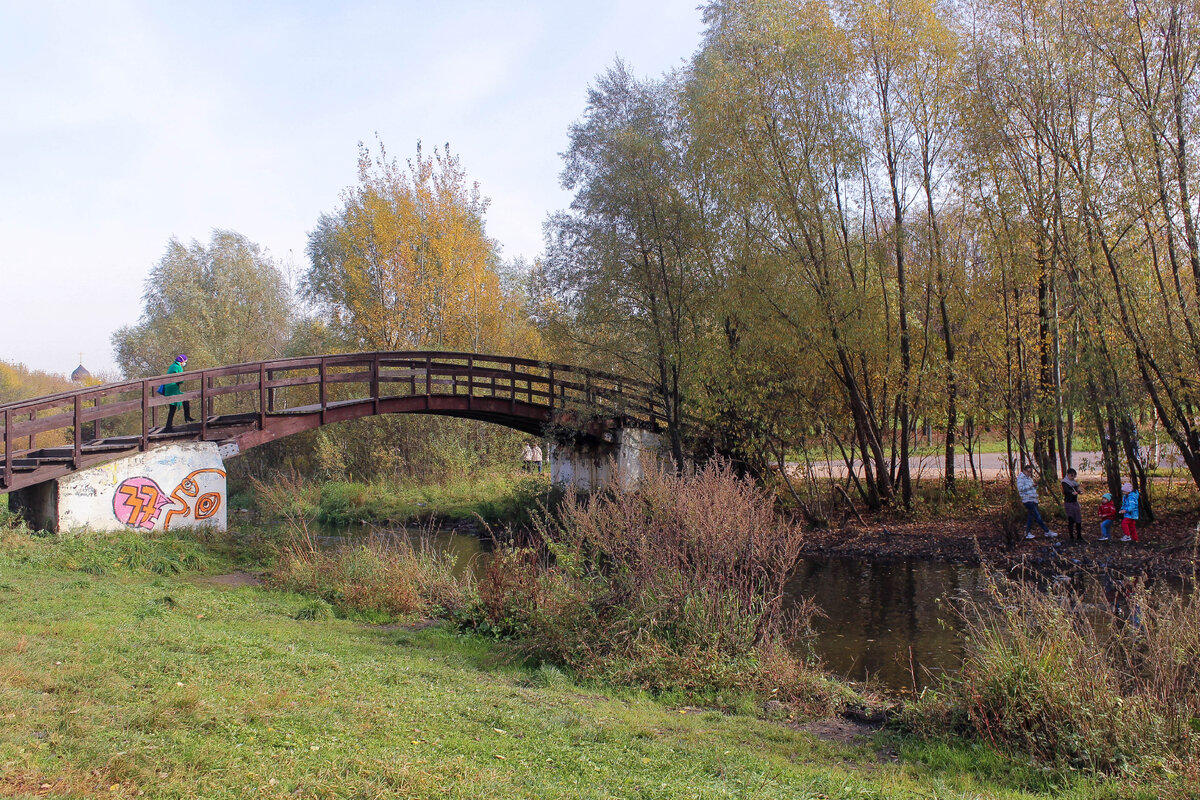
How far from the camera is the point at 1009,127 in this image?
1708 cm

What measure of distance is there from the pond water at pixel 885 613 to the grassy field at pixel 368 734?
2.40m

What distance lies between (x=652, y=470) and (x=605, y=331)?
39.6ft

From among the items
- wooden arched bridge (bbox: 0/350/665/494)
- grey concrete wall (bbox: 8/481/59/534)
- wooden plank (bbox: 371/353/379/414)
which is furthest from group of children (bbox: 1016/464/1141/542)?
grey concrete wall (bbox: 8/481/59/534)

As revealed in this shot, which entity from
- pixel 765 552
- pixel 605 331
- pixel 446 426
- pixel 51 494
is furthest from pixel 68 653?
pixel 446 426

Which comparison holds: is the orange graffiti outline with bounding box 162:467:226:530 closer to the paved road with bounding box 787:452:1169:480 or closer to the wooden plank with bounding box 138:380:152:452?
the wooden plank with bounding box 138:380:152:452

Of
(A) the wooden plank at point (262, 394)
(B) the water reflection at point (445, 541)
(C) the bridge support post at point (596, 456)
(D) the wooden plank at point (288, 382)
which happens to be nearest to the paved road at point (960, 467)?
(C) the bridge support post at point (596, 456)

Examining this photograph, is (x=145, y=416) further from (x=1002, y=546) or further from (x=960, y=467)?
(x=960, y=467)

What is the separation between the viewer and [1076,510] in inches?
659

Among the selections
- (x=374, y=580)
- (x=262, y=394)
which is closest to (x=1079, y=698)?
(x=374, y=580)

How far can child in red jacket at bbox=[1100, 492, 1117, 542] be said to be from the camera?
16.5 m

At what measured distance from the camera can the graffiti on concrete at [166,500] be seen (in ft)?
48.0

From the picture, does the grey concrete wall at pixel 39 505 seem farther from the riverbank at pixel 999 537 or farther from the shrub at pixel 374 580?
the riverbank at pixel 999 537

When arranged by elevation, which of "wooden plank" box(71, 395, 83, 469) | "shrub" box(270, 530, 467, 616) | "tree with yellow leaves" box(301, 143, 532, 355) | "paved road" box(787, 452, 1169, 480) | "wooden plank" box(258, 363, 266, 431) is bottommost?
"shrub" box(270, 530, 467, 616)

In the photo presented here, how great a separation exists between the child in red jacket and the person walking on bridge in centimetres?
91
